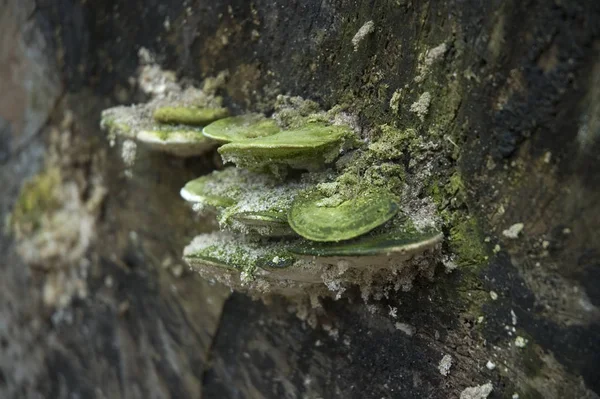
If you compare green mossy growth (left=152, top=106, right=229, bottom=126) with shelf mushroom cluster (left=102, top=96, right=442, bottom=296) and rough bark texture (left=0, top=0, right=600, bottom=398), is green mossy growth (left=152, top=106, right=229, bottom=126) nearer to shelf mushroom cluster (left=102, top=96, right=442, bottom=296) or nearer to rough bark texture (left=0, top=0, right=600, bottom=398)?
shelf mushroom cluster (left=102, top=96, right=442, bottom=296)

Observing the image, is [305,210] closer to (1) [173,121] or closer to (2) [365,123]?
(2) [365,123]

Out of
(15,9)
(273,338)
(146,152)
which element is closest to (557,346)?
(273,338)

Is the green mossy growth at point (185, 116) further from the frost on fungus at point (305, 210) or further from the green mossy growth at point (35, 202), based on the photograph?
the green mossy growth at point (35, 202)

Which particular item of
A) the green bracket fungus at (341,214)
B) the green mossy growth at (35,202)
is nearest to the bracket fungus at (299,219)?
the green bracket fungus at (341,214)

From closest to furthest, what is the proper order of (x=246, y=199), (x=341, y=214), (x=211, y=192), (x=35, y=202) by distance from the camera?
(x=341, y=214) < (x=246, y=199) < (x=211, y=192) < (x=35, y=202)

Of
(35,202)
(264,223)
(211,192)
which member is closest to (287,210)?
(264,223)

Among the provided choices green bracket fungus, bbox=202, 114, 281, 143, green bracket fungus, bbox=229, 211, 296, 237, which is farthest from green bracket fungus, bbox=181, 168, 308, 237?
green bracket fungus, bbox=202, 114, 281, 143

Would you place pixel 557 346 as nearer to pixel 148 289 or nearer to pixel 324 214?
pixel 324 214
